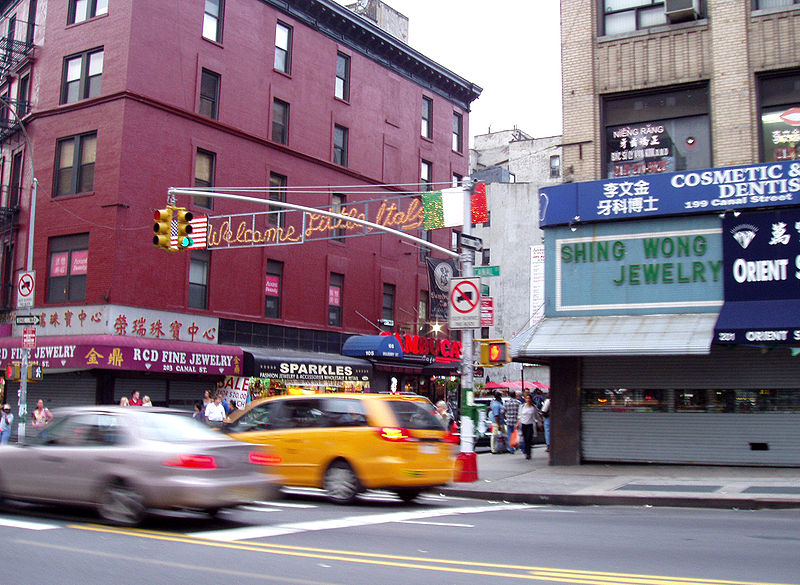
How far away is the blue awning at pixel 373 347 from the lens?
3412 cm

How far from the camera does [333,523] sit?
10.6m

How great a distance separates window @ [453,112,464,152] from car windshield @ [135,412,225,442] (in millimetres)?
34966

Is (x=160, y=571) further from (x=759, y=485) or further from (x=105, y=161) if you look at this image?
(x=105, y=161)

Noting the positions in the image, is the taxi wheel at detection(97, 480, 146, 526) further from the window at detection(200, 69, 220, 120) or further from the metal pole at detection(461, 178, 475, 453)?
the window at detection(200, 69, 220, 120)

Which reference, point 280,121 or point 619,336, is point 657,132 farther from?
point 280,121

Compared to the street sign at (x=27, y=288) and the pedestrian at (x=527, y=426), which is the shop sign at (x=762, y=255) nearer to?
the pedestrian at (x=527, y=426)

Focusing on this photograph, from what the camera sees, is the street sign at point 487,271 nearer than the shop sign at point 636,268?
Yes

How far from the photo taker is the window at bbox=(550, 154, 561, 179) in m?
59.3

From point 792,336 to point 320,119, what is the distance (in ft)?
76.0

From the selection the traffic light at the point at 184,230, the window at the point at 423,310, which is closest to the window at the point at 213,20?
the traffic light at the point at 184,230

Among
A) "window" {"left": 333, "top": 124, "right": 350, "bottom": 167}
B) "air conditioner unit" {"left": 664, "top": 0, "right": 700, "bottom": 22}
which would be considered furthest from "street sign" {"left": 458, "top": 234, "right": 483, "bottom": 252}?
"window" {"left": 333, "top": 124, "right": 350, "bottom": 167}

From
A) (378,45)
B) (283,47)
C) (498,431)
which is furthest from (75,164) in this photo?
(498,431)

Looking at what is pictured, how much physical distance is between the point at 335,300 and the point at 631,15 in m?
18.7

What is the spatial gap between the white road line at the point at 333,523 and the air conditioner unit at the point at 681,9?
41.2 feet
